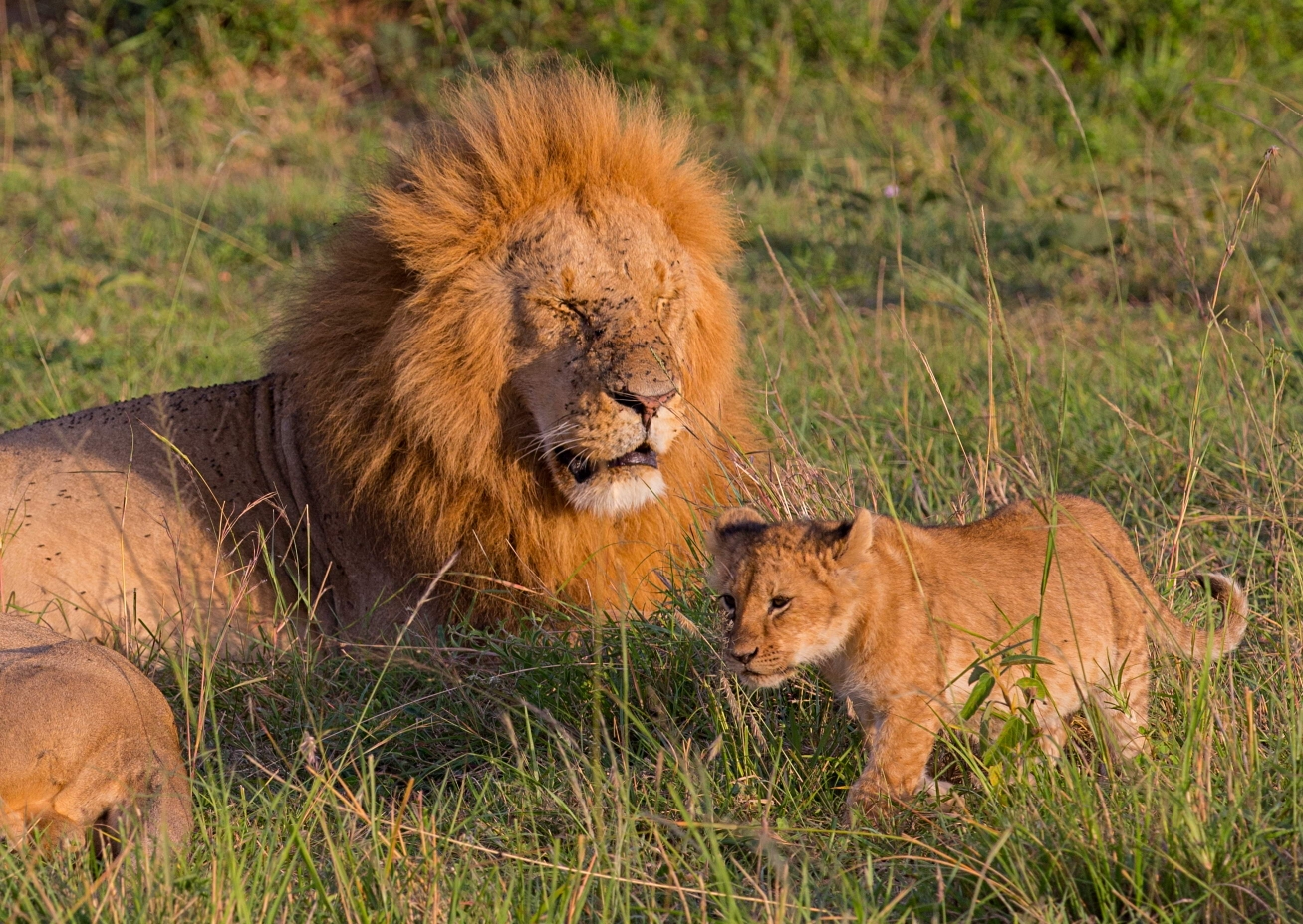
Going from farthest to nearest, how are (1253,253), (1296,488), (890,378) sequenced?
1. (1253,253)
2. (890,378)
3. (1296,488)

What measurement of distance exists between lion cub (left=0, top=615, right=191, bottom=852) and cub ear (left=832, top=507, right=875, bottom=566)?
1.25 m

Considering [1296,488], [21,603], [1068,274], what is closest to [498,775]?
[21,603]

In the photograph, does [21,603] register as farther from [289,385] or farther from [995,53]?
[995,53]

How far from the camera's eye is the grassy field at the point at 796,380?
2533 millimetres

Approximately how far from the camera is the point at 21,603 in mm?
3873

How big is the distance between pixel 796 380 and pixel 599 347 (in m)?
2.29

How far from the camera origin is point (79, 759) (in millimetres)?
2736

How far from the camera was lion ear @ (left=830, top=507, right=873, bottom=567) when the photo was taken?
2547 mm

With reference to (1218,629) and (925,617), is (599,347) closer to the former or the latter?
(925,617)

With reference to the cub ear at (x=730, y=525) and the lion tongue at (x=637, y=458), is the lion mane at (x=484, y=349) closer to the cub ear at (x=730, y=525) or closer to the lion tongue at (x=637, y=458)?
the lion tongue at (x=637, y=458)

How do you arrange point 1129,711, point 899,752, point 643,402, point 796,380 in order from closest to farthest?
point 899,752
point 1129,711
point 643,402
point 796,380

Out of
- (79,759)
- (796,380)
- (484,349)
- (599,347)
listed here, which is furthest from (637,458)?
(796,380)

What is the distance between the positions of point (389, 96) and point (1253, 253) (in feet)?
20.6

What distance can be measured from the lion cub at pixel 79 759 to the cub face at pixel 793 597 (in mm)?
1056
